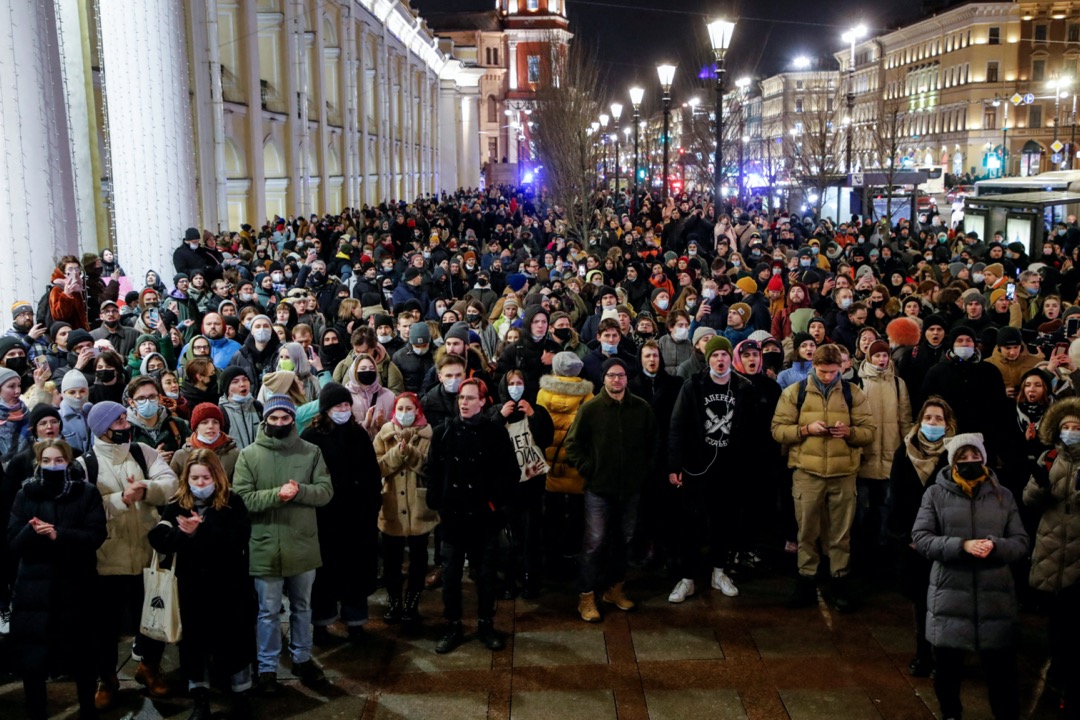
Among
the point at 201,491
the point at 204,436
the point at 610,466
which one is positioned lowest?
the point at 610,466

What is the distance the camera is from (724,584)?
26.8 ft

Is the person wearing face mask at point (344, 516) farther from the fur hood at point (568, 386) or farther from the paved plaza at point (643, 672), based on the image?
the fur hood at point (568, 386)

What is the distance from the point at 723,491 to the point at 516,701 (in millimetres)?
2524

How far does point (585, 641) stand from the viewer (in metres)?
7.38

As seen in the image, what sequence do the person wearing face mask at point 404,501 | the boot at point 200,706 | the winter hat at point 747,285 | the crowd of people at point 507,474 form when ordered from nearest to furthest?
the crowd of people at point 507,474
the boot at point 200,706
the person wearing face mask at point 404,501
the winter hat at point 747,285

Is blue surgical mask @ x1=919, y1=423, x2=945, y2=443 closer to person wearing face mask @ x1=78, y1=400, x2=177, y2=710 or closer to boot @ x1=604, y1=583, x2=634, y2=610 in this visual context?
boot @ x1=604, y1=583, x2=634, y2=610

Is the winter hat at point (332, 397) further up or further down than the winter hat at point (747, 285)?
further down

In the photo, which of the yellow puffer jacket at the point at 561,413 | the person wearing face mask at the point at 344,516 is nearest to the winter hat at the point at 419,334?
the yellow puffer jacket at the point at 561,413

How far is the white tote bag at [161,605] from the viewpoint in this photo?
242 inches

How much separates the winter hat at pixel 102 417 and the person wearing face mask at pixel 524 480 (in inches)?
97.0

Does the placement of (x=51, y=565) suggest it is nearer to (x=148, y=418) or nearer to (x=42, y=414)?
(x=42, y=414)

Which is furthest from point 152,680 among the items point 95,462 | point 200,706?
point 95,462

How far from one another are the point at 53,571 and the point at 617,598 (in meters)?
3.87

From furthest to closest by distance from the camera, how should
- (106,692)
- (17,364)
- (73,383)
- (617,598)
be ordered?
(17,364) < (617,598) < (73,383) < (106,692)
